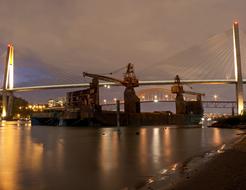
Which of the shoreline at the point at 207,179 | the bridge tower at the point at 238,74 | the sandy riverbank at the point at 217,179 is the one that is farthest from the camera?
the bridge tower at the point at 238,74

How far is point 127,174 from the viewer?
10.8 metres

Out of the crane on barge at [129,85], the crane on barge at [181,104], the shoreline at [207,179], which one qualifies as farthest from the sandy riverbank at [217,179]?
the crane on barge at [181,104]

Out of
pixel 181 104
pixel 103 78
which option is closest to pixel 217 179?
pixel 103 78

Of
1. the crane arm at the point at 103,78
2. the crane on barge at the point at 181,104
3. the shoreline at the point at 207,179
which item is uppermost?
the crane arm at the point at 103,78

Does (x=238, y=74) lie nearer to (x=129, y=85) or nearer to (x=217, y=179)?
(x=129, y=85)

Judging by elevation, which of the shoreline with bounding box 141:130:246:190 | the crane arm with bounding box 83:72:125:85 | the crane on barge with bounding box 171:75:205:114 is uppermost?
the crane arm with bounding box 83:72:125:85

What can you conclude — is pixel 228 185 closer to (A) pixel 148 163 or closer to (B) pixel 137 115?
(A) pixel 148 163

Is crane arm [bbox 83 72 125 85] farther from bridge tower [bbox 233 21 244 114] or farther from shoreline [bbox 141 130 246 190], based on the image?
shoreline [bbox 141 130 246 190]

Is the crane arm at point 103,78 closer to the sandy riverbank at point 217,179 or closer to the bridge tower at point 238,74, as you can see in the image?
the bridge tower at point 238,74

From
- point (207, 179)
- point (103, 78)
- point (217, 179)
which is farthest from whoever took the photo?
point (103, 78)

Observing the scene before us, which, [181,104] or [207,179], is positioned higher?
[181,104]

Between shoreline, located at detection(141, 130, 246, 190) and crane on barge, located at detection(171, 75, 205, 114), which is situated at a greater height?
crane on barge, located at detection(171, 75, 205, 114)

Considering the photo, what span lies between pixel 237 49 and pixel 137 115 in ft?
96.2

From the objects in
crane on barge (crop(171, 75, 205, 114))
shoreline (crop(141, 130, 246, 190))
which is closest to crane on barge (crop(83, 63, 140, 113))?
crane on barge (crop(171, 75, 205, 114))
